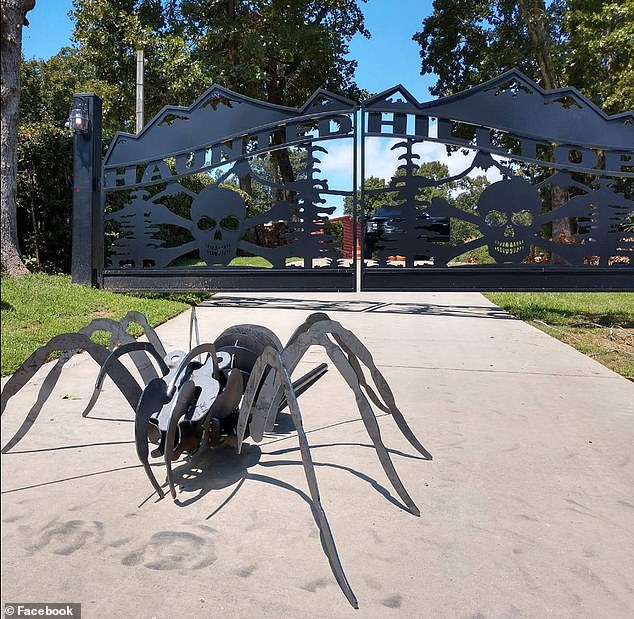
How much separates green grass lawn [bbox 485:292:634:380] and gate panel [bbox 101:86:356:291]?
2.77 meters

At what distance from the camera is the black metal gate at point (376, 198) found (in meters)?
Answer: 7.32

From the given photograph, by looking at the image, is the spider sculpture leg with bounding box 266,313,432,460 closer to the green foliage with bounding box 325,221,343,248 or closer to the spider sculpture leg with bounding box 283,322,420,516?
the spider sculpture leg with bounding box 283,322,420,516

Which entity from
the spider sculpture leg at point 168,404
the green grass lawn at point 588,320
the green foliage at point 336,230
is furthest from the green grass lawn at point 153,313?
the green foliage at point 336,230

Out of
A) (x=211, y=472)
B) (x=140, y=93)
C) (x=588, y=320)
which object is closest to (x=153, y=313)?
(x=211, y=472)

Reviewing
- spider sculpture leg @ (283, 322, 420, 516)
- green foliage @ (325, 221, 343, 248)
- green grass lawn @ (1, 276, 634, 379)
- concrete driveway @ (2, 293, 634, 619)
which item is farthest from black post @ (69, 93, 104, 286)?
spider sculpture leg @ (283, 322, 420, 516)

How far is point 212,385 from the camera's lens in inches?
78.3

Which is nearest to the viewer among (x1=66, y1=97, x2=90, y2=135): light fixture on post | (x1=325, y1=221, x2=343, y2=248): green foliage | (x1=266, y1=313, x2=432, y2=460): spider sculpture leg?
(x1=266, y1=313, x2=432, y2=460): spider sculpture leg

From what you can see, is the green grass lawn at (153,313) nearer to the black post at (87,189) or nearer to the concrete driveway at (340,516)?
the concrete driveway at (340,516)

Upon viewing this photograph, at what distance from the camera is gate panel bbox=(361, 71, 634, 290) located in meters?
7.25

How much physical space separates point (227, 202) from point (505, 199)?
360cm

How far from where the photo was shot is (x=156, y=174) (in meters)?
8.02

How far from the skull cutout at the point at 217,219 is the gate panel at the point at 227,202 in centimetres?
1

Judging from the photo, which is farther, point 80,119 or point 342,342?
point 80,119

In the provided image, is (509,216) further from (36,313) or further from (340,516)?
(36,313)
